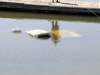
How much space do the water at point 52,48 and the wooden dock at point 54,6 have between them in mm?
A: 854

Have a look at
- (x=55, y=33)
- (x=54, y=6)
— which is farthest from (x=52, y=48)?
(x=54, y=6)

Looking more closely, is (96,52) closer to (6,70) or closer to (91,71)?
(91,71)

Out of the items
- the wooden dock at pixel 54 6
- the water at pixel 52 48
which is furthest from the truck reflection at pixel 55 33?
the wooden dock at pixel 54 6

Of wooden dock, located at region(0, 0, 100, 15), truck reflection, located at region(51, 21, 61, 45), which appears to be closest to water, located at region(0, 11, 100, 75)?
truck reflection, located at region(51, 21, 61, 45)

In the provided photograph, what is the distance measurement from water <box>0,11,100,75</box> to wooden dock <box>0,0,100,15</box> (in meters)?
0.85

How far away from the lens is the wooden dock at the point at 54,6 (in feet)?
50.3

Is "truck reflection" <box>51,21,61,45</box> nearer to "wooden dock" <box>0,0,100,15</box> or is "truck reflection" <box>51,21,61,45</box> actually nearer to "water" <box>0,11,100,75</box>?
"water" <box>0,11,100,75</box>

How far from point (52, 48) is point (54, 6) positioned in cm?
528

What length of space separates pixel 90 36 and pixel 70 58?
2.69 meters

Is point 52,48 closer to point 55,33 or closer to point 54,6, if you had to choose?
point 55,33

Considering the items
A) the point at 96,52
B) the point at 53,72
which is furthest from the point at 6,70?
the point at 96,52

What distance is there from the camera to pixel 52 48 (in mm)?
10555

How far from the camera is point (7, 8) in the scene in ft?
52.4

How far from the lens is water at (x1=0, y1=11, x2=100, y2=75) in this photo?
881 cm
